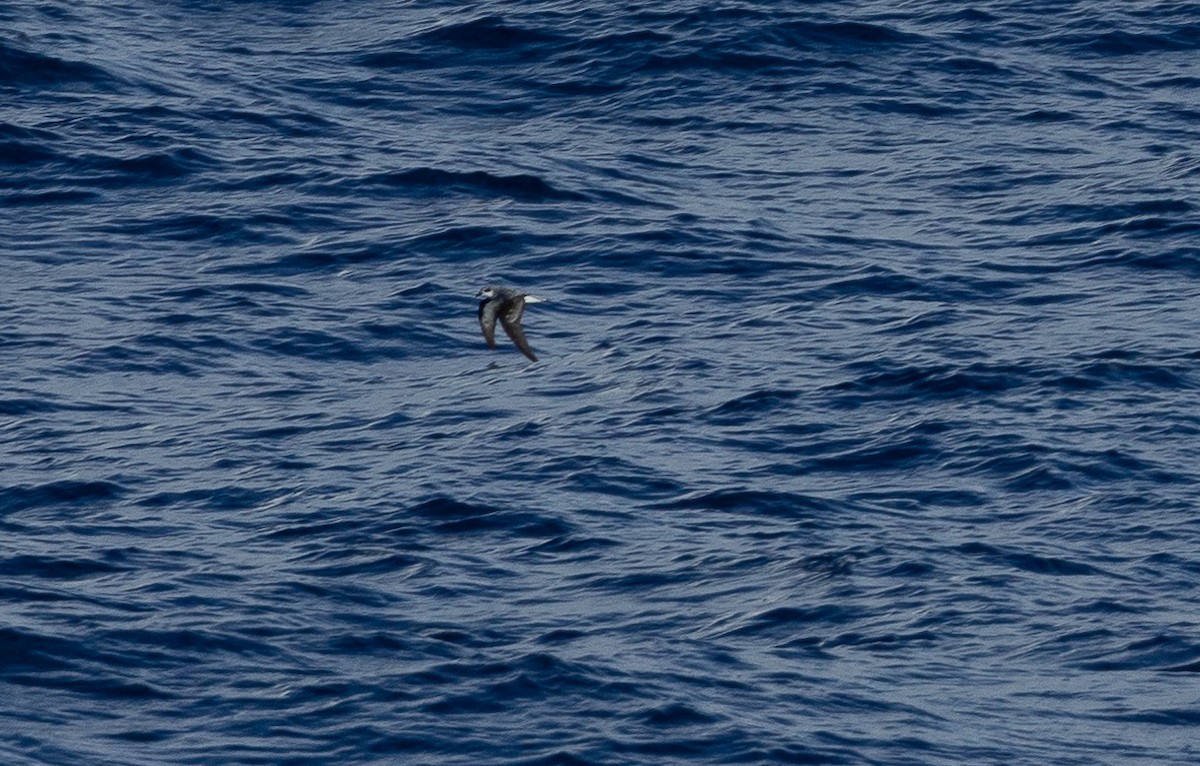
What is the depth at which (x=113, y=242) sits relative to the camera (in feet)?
117

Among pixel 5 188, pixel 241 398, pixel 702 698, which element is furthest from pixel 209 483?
pixel 5 188

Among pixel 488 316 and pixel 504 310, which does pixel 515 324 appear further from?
pixel 488 316

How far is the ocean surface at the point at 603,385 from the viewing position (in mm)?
23953

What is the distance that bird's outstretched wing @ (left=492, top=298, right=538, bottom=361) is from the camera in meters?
27.6

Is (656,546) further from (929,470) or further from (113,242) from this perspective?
(113,242)

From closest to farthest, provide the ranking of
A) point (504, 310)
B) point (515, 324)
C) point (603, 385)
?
point (515, 324) → point (504, 310) → point (603, 385)

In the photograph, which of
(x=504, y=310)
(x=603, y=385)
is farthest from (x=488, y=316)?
(x=603, y=385)

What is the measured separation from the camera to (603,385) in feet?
103

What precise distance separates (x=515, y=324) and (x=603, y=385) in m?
3.66

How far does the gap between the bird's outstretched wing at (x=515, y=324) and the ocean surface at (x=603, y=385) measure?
6.10 feet

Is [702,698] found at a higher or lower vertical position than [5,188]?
lower

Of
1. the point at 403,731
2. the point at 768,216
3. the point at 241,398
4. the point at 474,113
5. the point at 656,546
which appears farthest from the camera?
the point at 474,113

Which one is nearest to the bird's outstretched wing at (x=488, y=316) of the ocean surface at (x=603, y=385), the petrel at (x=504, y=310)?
the petrel at (x=504, y=310)

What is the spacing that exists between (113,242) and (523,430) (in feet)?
28.2
